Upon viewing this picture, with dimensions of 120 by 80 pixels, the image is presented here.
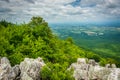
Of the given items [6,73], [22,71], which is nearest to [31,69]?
[22,71]

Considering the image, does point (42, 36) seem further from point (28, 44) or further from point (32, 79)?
point (32, 79)

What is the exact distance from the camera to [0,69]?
4125 cm

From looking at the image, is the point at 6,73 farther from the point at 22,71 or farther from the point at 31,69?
the point at 31,69

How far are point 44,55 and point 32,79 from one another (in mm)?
25663

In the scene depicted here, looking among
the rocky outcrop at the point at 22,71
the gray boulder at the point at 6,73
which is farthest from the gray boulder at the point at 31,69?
the gray boulder at the point at 6,73

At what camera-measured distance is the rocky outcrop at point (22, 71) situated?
41.2 m

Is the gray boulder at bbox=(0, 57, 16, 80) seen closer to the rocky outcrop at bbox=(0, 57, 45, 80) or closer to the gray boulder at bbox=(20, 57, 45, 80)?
the rocky outcrop at bbox=(0, 57, 45, 80)

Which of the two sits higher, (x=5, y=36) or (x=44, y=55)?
(x=5, y=36)

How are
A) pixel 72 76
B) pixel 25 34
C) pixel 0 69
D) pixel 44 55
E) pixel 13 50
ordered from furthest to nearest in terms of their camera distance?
1. pixel 25 34
2. pixel 44 55
3. pixel 13 50
4. pixel 72 76
5. pixel 0 69

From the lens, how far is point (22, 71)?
45156mm

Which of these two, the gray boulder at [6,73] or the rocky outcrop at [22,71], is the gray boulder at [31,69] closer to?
the rocky outcrop at [22,71]

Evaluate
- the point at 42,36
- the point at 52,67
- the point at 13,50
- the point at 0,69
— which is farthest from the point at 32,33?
the point at 0,69

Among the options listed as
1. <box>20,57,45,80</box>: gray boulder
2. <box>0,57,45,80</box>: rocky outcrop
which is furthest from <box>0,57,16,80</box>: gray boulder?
<box>20,57,45,80</box>: gray boulder

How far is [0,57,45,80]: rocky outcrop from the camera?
4119 cm
